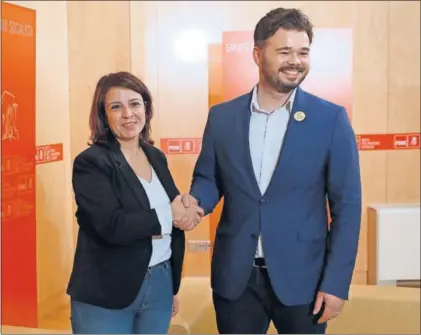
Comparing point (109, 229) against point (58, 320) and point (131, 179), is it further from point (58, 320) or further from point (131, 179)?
point (58, 320)

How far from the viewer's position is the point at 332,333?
2.70 metres

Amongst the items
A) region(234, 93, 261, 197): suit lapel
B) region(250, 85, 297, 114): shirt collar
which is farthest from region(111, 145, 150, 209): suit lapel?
region(250, 85, 297, 114): shirt collar

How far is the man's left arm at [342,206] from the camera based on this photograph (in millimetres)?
1582

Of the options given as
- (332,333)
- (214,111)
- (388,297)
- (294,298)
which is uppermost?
(214,111)

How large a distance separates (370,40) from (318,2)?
0.33 metres

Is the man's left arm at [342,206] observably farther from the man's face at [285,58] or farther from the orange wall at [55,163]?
the orange wall at [55,163]

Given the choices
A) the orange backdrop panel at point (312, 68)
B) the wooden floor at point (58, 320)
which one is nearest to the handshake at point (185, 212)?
the orange backdrop panel at point (312, 68)

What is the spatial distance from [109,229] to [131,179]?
0.47 feet

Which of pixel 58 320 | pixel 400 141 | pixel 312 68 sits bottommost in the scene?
pixel 58 320

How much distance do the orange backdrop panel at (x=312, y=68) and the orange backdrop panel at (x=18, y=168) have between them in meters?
0.69

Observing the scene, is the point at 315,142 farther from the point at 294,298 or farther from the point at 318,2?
the point at 318,2

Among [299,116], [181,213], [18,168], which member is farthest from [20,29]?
[299,116]

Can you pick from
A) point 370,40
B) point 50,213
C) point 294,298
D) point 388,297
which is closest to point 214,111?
point 294,298

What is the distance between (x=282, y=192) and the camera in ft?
5.27
